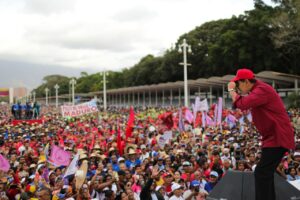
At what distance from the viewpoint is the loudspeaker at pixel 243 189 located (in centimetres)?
367

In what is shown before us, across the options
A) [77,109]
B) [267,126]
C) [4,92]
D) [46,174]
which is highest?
[267,126]

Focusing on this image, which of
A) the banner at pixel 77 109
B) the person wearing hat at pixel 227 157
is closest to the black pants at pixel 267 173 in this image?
the person wearing hat at pixel 227 157

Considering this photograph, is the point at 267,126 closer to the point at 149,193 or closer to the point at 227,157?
the point at 149,193

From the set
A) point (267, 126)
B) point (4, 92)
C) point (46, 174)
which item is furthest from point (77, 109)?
point (4, 92)

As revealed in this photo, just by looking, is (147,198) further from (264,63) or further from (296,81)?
(264,63)

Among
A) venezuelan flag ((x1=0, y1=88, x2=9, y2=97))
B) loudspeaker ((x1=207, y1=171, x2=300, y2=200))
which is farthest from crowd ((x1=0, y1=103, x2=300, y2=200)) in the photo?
venezuelan flag ((x1=0, y1=88, x2=9, y2=97))

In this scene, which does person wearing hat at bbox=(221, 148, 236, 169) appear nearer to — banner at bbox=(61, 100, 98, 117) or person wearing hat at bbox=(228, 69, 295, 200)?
person wearing hat at bbox=(228, 69, 295, 200)

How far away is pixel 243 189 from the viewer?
378 cm

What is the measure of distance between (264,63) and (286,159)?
31799 millimetres

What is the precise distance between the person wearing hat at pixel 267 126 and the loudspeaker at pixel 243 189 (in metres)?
0.20

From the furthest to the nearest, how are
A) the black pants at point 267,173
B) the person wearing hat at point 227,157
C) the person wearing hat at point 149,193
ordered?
the person wearing hat at point 227,157
the person wearing hat at point 149,193
the black pants at point 267,173

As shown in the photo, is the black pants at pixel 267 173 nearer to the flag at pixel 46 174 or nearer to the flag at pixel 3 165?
the flag at pixel 46 174

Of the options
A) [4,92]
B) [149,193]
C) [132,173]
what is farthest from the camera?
[4,92]

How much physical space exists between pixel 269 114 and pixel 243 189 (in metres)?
0.82
